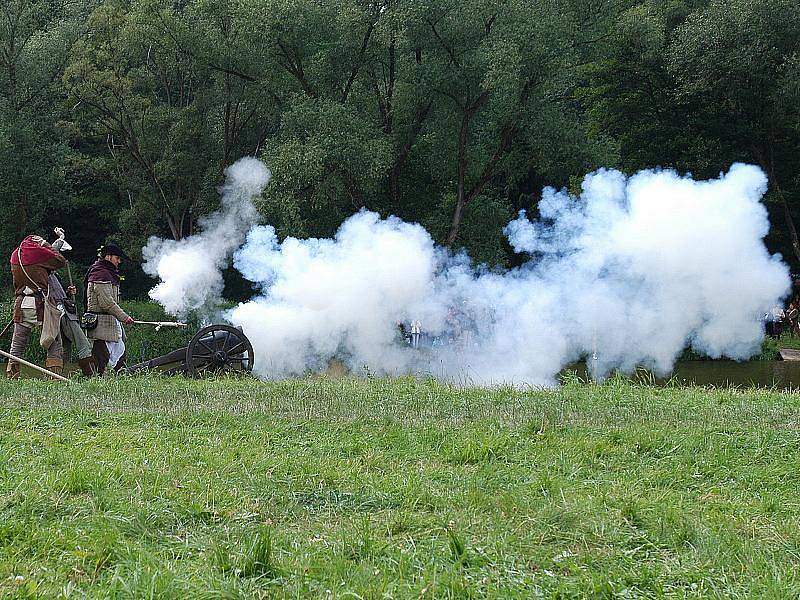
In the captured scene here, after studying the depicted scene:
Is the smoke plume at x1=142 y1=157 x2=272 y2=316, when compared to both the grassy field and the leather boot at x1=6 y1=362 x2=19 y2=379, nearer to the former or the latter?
the leather boot at x1=6 y1=362 x2=19 y2=379

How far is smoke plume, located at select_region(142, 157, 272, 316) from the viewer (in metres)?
14.4

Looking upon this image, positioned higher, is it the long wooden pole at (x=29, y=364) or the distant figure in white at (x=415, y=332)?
the distant figure in white at (x=415, y=332)

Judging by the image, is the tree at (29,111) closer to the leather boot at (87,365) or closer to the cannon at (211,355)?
the leather boot at (87,365)

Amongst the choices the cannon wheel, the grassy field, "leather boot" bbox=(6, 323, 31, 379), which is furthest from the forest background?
the grassy field

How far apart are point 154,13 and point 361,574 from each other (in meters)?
22.5

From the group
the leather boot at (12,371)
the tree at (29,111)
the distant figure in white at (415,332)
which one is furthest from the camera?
the tree at (29,111)

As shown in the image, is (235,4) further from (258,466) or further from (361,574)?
(361,574)

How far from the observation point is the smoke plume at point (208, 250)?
47.4 feet

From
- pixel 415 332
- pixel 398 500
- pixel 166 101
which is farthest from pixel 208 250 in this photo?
pixel 398 500

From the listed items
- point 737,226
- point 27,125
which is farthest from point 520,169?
point 27,125

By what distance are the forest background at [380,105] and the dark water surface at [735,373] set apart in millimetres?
5574

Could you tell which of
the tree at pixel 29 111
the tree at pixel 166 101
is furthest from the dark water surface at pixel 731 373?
the tree at pixel 29 111

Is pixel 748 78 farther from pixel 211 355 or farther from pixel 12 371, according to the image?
pixel 12 371

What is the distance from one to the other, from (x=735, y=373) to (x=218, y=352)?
32.1 ft
